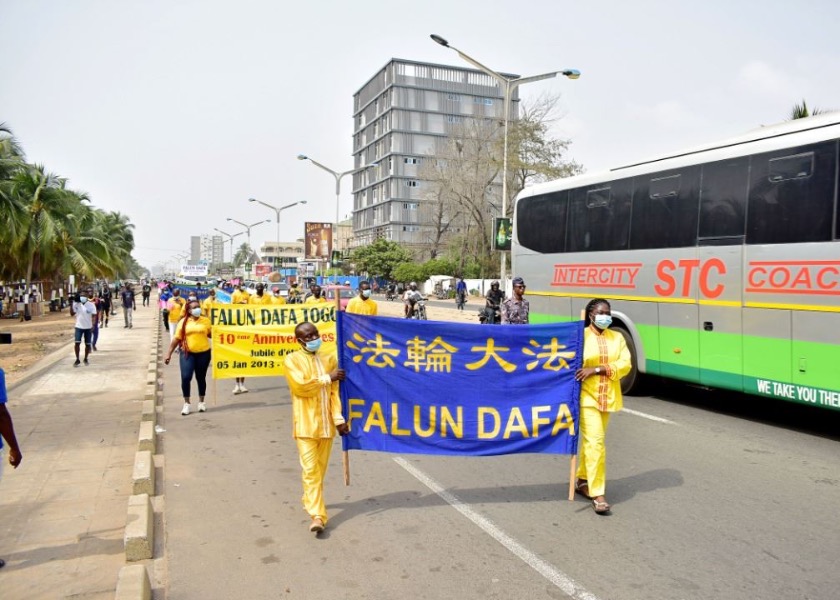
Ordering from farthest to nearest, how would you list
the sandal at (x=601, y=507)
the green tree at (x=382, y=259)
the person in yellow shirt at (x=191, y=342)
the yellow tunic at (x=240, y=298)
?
the green tree at (x=382, y=259)
the yellow tunic at (x=240, y=298)
the person in yellow shirt at (x=191, y=342)
the sandal at (x=601, y=507)

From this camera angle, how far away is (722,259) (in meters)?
9.55

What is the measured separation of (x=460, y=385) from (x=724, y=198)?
5.79 m

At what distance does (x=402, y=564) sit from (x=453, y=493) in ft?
5.25

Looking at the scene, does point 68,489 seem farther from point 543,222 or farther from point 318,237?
point 318,237

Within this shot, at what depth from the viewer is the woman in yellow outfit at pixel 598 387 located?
5.67m

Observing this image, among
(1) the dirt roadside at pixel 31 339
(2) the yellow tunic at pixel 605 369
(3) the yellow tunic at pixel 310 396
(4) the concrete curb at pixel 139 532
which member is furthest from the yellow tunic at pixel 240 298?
(2) the yellow tunic at pixel 605 369

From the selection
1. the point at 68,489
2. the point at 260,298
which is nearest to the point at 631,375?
the point at 260,298

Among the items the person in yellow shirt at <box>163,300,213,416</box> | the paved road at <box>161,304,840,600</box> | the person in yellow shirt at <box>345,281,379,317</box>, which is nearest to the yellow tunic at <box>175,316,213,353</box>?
the person in yellow shirt at <box>163,300,213,416</box>

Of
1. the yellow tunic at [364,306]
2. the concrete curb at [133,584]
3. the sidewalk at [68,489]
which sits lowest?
the sidewalk at [68,489]

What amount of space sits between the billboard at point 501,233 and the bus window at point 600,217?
7.23m

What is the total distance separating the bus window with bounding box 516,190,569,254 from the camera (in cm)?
1264

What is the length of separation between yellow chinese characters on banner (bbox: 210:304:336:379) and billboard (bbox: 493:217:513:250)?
9.12 meters

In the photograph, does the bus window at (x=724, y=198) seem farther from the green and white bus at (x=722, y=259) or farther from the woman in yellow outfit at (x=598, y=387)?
the woman in yellow outfit at (x=598, y=387)

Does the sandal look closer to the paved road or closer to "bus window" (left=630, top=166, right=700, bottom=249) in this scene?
the paved road
